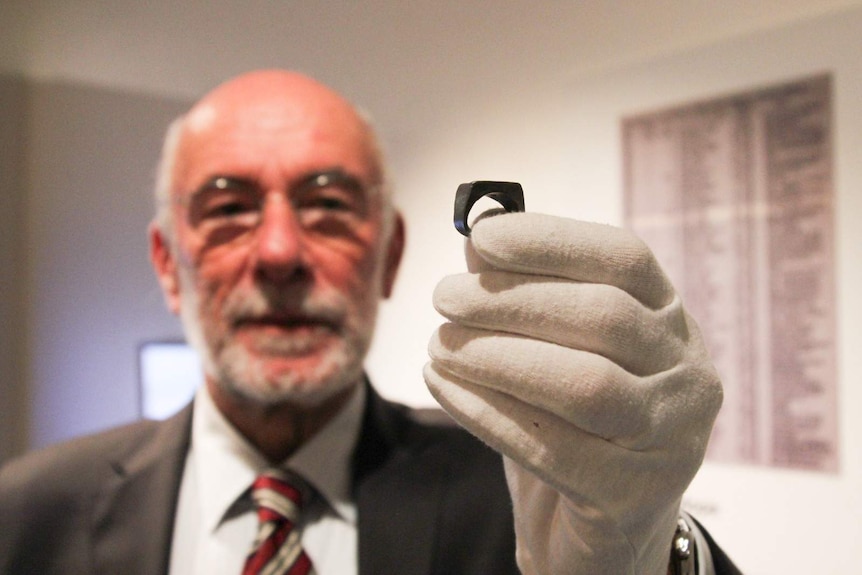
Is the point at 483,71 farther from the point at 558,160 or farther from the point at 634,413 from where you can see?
the point at 634,413

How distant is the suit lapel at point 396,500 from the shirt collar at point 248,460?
2cm

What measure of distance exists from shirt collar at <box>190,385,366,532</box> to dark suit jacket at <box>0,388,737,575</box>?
17 mm

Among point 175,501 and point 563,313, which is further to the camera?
point 175,501

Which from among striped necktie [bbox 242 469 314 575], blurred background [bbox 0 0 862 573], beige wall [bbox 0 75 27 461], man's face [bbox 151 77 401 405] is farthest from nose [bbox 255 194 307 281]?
beige wall [bbox 0 75 27 461]

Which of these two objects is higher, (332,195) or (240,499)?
(332,195)

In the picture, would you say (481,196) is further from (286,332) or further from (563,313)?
(286,332)

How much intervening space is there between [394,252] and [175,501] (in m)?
0.31

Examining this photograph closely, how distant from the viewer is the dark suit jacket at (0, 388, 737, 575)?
53cm

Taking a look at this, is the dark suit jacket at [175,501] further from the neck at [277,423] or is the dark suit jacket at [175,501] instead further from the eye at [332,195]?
the eye at [332,195]

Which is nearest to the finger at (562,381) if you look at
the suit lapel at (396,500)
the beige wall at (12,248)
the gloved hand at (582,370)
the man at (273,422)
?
the gloved hand at (582,370)

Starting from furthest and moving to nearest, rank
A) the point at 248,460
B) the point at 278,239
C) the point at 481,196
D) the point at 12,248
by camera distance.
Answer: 1. the point at 12,248
2. the point at 248,460
3. the point at 278,239
4. the point at 481,196

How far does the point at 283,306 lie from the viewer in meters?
0.59

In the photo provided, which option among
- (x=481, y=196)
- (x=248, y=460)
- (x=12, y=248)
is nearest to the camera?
(x=481, y=196)

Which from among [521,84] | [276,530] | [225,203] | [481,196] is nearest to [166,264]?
[225,203]
